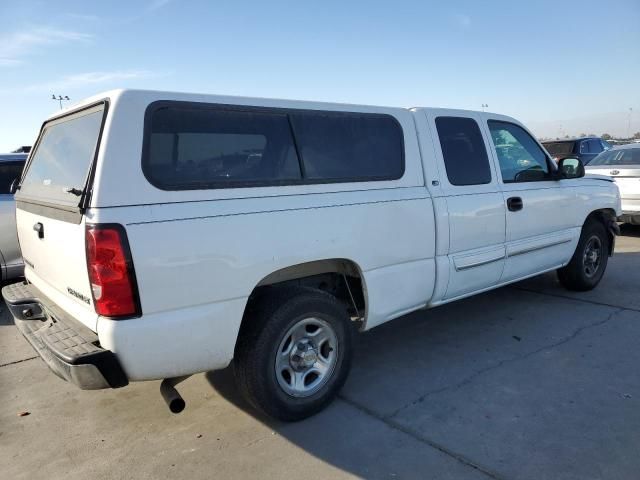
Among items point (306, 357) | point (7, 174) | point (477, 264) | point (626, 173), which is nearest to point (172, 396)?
point (306, 357)

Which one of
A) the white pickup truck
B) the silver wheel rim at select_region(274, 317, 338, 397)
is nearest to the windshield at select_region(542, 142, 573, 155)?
the white pickup truck

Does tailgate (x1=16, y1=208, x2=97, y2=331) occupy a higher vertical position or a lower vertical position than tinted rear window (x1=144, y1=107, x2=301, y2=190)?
lower

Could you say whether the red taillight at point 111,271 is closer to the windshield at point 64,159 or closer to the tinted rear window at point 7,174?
the windshield at point 64,159

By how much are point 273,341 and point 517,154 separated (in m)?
3.20

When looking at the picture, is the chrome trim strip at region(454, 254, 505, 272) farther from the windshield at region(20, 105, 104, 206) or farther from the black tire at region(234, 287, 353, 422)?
the windshield at region(20, 105, 104, 206)

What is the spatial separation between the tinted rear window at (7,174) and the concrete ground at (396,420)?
242 centimetres

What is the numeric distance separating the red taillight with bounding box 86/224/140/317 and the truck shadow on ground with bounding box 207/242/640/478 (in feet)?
4.29

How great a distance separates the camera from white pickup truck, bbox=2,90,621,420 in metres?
2.51

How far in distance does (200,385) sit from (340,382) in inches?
44.3

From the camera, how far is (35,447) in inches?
121

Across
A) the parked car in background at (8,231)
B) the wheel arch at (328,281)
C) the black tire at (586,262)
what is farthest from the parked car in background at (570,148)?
the parked car in background at (8,231)

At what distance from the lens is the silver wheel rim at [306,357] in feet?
10.3

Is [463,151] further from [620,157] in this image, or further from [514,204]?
[620,157]

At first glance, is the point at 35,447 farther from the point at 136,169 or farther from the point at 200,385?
the point at 136,169
